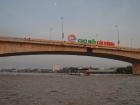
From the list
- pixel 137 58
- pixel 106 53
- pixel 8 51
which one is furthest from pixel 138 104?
pixel 137 58

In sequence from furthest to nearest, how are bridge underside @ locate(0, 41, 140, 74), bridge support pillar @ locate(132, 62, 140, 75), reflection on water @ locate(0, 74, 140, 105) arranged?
1. bridge support pillar @ locate(132, 62, 140, 75)
2. bridge underside @ locate(0, 41, 140, 74)
3. reflection on water @ locate(0, 74, 140, 105)

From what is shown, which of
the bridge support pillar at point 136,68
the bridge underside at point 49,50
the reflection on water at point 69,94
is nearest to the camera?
the reflection on water at point 69,94

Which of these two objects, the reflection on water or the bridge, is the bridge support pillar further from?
the reflection on water

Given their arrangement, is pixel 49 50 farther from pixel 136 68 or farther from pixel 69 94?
pixel 69 94

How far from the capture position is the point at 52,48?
73.9 m

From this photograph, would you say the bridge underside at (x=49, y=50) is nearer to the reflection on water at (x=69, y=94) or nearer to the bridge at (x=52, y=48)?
the bridge at (x=52, y=48)

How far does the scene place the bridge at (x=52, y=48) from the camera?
6650 cm

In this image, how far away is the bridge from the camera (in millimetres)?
66500

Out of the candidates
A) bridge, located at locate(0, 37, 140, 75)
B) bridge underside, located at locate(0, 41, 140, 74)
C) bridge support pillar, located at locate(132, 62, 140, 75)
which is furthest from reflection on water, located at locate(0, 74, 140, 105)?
bridge support pillar, located at locate(132, 62, 140, 75)

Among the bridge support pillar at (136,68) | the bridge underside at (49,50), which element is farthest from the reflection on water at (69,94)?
the bridge support pillar at (136,68)

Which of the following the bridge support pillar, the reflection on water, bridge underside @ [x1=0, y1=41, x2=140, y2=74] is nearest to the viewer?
the reflection on water

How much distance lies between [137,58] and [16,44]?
42969 millimetres

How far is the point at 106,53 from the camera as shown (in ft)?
280

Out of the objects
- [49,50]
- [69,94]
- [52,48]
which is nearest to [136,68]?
[52,48]
